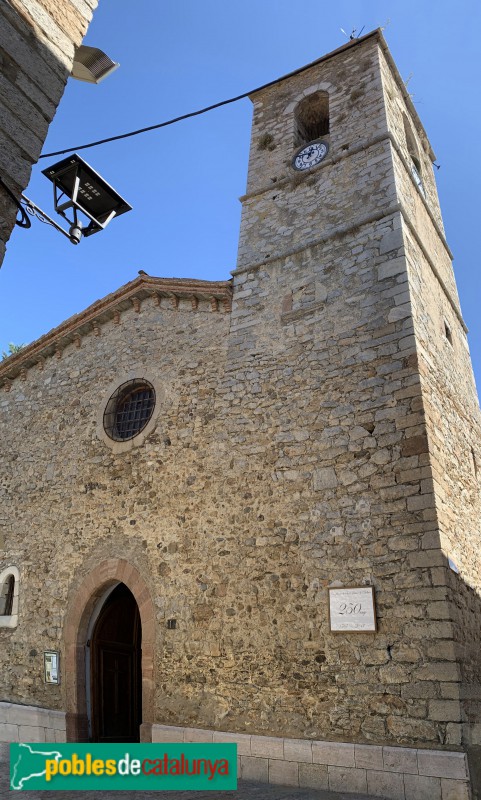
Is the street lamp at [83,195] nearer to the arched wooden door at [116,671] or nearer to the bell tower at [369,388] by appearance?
the bell tower at [369,388]

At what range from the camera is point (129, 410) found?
9.53 m

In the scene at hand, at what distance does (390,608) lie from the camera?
6.14m

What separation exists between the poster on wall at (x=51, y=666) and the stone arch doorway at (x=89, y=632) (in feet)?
0.61

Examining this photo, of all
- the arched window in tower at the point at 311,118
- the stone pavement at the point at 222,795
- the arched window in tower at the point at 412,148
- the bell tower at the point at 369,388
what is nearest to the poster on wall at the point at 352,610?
the bell tower at the point at 369,388

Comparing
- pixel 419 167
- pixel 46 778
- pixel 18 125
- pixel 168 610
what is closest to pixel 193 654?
pixel 168 610

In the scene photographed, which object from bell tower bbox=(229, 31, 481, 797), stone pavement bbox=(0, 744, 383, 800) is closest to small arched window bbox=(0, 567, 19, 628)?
stone pavement bbox=(0, 744, 383, 800)

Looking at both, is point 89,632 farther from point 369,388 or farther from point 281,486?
point 369,388

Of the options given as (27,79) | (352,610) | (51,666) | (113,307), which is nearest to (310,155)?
(113,307)

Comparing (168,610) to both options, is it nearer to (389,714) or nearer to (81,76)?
(389,714)

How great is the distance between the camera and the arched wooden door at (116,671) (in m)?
8.42

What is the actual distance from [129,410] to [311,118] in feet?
21.9

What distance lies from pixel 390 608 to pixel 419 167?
8.68 m

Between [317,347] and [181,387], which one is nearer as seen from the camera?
[317,347]

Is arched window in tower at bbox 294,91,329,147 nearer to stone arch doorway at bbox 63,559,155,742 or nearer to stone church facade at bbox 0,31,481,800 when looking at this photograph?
stone church facade at bbox 0,31,481,800
